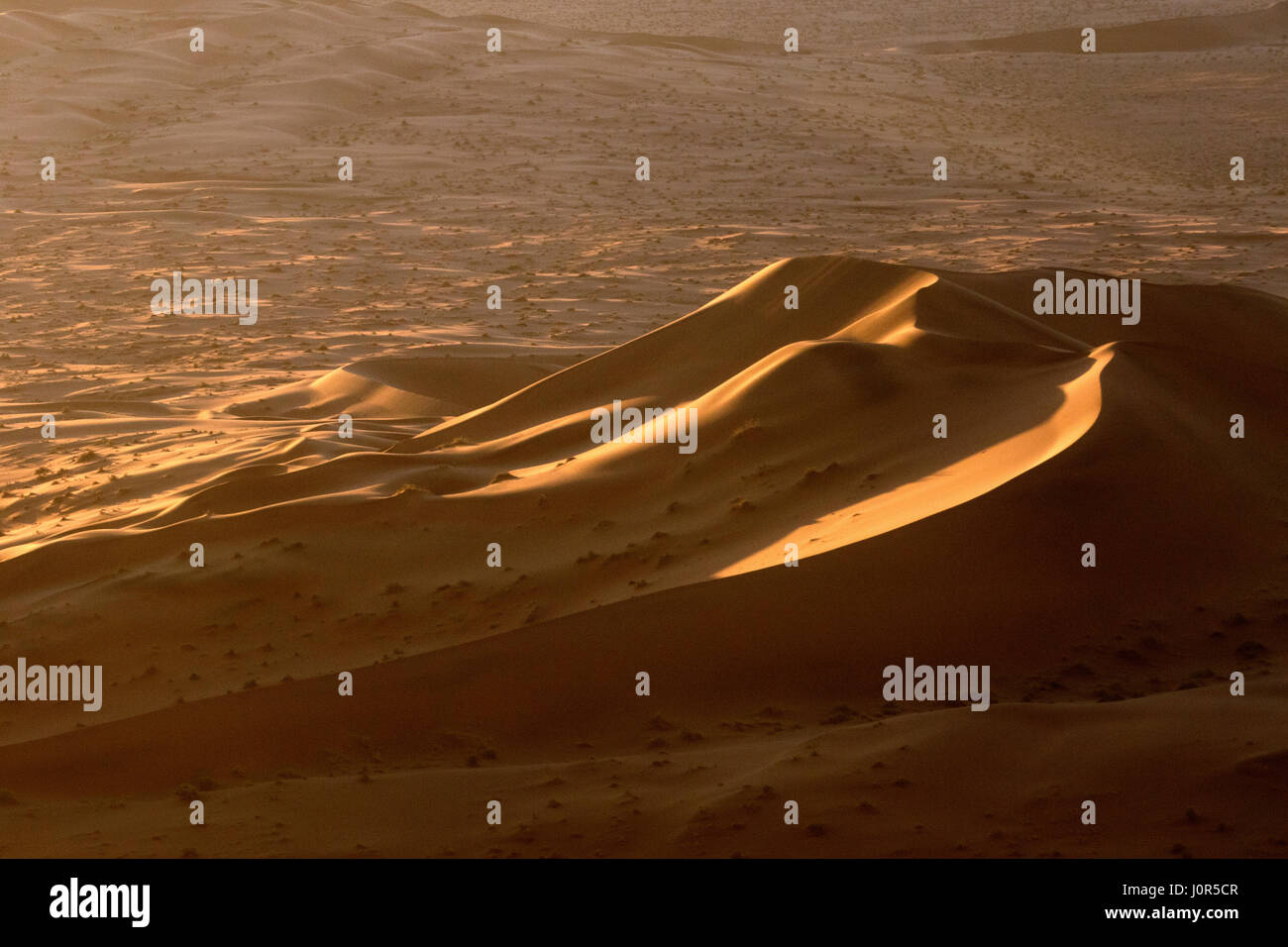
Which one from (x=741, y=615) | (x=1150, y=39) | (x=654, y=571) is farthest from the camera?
(x=1150, y=39)

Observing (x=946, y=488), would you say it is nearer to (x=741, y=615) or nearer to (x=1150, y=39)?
(x=741, y=615)

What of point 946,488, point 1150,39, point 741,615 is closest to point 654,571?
point 741,615

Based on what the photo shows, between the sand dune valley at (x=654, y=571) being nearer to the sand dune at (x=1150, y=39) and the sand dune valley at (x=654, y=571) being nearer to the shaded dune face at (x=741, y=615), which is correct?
the shaded dune face at (x=741, y=615)

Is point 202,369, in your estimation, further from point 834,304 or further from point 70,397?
point 834,304

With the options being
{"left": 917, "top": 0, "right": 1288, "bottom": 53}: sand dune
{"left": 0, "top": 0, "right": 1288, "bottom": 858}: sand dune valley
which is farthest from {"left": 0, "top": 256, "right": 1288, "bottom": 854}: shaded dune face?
{"left": 917, "top": 0, "right": 1288, "bottom": 53}: sand dune
